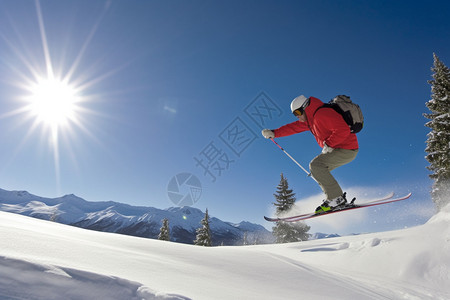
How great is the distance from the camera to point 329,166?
18.4 feet

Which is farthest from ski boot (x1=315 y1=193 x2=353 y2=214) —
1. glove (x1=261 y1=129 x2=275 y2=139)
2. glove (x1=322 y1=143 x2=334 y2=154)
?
glove (x1=261 y1=129 x2=275 y2=139)

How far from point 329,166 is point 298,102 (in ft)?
5.70

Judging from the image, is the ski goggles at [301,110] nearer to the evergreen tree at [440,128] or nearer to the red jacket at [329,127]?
the red jacket at [329,127]

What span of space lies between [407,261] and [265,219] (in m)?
3.95

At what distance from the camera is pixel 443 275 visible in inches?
175

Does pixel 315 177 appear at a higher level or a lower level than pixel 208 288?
higher

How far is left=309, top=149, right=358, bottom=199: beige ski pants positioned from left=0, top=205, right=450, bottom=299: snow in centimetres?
178

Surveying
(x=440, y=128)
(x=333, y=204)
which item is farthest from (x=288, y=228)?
(x=333, y=204)

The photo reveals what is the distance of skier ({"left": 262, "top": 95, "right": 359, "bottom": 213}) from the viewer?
5047 mm

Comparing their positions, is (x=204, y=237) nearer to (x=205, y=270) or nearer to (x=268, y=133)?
(x=268, y=133)

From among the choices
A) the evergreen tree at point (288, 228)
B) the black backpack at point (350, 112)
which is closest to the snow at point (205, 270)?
the black backpack at point (350, 112)

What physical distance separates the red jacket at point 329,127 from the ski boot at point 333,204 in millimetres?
1291

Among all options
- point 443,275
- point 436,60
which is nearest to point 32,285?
point 443,275

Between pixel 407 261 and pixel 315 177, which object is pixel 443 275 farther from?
pixel 315 177
